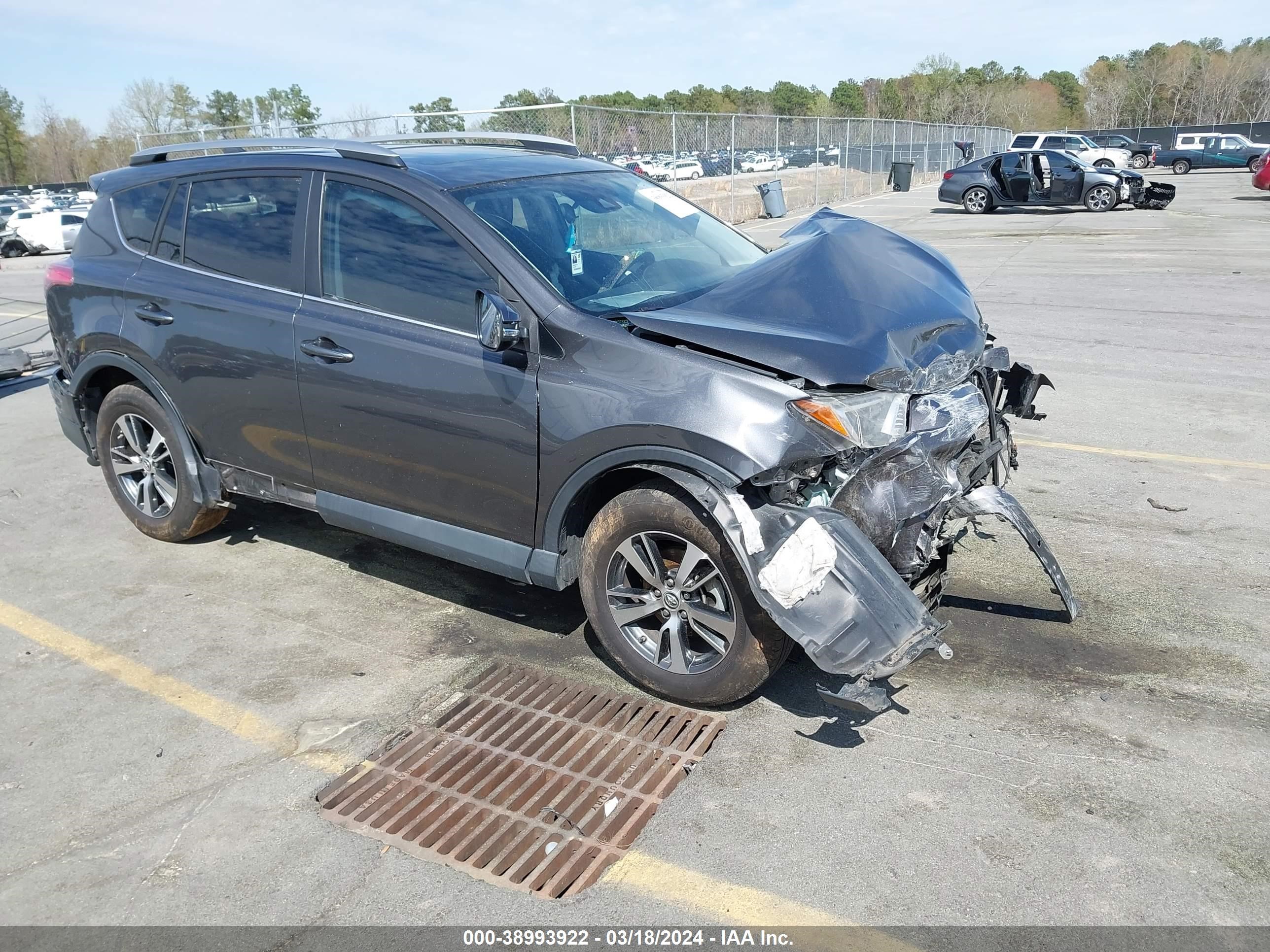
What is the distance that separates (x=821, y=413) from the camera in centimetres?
334

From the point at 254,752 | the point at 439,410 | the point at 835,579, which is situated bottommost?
the point at 254,752

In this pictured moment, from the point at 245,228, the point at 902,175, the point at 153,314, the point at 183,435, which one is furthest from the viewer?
the point at 902,175

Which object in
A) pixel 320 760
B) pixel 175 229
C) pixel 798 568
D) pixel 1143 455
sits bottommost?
pixel 320 760

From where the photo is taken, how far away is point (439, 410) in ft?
12.9

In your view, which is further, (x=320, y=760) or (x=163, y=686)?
(x=163, y=686)

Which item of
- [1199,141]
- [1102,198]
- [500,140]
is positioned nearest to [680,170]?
[1102,198]

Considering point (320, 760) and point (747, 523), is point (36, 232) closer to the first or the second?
point (320, 760)

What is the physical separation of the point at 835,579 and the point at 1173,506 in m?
3.12

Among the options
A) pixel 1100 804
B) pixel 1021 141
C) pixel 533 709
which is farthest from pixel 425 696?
pixel 1021 141

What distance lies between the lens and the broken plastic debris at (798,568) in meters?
3.25

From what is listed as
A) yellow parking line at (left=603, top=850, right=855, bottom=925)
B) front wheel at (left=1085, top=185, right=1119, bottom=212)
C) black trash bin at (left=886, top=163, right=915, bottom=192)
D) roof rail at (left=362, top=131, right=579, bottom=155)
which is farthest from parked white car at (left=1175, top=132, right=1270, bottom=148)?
yellow parking line at (left=603, top=850, right=855, bottom=925)

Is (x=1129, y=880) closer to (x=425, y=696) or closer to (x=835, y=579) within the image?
(x=835, y=579)

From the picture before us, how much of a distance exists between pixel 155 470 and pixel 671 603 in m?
3.28

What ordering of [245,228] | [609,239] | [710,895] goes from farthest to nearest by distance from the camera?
[245,228] < [609,239] < [710,895]
